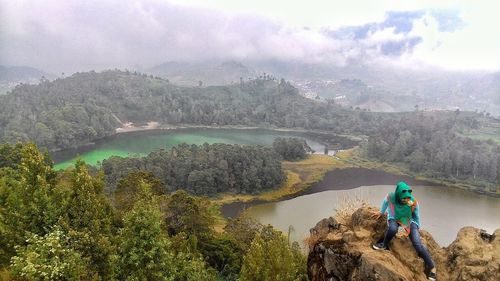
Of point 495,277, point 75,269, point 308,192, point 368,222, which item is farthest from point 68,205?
point 308,192

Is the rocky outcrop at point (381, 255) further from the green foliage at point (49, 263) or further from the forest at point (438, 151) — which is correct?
the forest at point (438, 151)

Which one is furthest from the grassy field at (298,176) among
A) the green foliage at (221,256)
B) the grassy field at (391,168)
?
the green foliage at (221,256)

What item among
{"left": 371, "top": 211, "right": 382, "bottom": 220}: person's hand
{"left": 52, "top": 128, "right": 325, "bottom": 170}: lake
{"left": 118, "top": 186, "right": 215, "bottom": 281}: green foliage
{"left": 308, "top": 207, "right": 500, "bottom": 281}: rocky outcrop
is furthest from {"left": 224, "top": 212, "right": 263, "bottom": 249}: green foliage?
{"left": 52, "top": 128, "right": 325, "bottom": 170}: lake

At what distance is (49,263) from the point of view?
46.7 feet

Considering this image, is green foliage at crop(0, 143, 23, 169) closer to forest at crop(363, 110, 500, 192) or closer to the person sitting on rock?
the person sitting on rock

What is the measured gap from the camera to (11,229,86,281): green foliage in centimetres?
1352

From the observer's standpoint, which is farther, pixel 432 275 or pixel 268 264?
pixel 268 264

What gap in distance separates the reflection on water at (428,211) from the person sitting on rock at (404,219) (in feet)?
144

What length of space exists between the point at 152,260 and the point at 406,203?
11735 millimetres

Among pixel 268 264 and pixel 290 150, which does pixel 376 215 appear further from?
pixel 290 150

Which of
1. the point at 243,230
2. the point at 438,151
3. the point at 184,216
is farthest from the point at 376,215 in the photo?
the point at 438,151

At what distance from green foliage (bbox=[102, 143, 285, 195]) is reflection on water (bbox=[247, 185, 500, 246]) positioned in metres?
10.4

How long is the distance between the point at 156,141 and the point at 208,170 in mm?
75897

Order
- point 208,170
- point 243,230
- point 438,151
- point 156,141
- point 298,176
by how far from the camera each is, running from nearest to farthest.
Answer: point 243,230 → point 208,170 → point 298,176 → point 438,151 → point 156,141
